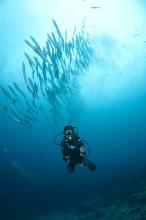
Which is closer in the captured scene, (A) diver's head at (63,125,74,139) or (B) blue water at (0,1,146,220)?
(A) diver's head at (63,125,74,139)

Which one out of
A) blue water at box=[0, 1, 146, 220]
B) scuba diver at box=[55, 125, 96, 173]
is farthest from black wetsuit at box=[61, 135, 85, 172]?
blue water at box=[0, 1, 146, 220]

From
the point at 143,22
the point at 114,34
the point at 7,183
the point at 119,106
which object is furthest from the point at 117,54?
the point at 119,106

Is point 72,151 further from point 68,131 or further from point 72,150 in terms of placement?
point 68,131

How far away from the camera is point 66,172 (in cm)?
4878

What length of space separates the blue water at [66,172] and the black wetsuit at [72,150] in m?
9.47

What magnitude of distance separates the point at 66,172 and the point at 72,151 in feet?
147

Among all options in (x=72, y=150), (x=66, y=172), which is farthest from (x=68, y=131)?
(x=66, y=172)

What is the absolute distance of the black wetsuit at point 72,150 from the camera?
17.3 feet

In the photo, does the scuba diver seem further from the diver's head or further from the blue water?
the blue water

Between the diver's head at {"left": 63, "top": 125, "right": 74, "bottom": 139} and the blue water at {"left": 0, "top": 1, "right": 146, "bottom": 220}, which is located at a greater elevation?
the blue water at {"left": 0, "top": 1, "right": 146, "bottom": 220}

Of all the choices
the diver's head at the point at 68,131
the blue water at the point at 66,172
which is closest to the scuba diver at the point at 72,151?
the diver's head at the point at 68,131

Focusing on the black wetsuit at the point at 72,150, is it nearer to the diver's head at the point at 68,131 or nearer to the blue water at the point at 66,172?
the diver's head at the point at 68,131

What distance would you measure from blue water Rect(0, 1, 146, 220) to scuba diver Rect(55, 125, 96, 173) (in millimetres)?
9382

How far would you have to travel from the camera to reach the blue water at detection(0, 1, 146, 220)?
853 inches
